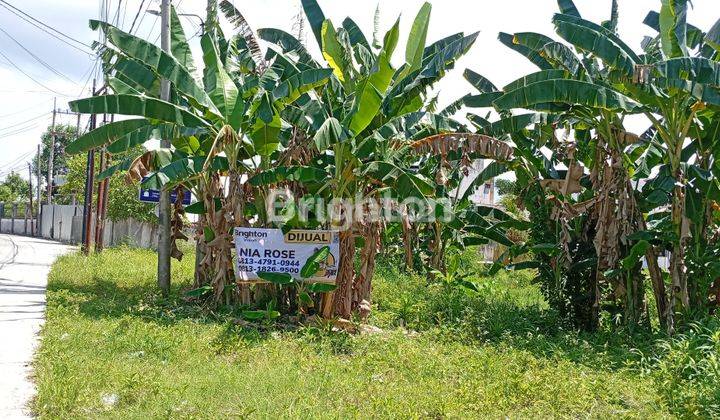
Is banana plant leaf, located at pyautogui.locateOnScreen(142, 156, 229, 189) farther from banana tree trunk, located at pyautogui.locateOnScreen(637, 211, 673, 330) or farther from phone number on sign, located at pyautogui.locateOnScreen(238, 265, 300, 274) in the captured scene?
banana tree trunk, located at pyautogui.locateOnScreen(637, 211, 673, 330)

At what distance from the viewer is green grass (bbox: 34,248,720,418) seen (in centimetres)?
580

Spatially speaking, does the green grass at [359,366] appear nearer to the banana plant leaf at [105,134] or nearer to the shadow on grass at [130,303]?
the shadow on grass at [130,303]

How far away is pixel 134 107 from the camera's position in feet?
31.4

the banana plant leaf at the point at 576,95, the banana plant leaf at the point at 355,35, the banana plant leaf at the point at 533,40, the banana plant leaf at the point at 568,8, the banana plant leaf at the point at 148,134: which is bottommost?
the banana plant leaf at the point at 148,134

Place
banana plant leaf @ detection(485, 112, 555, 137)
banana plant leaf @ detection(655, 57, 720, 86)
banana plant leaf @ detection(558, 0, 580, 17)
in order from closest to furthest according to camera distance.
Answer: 1. banana plant leaf @ detection(655, 57, 720, 86)
2. banana plant leaf @ detection(558, 0, 580, 17)
3. banana plant leaf @ detection(485, 112, 555, 137)

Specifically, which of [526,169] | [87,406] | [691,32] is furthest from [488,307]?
[87,406]

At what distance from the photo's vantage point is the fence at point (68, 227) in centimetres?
2605

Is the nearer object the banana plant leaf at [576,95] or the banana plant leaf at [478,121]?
the banana plant leaf at [576,95]

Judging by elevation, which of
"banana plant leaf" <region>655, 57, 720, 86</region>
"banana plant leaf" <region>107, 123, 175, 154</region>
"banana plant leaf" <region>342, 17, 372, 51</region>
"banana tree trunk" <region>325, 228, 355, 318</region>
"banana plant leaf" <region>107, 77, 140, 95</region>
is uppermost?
"banana plant leaf" <region>342, 17, 372, 51</region>

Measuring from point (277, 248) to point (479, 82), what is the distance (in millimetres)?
4646

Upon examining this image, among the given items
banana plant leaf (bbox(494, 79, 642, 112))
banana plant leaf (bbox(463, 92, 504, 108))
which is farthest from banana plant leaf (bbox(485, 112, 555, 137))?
banana plant leaf (bbox(494, 79, 642, 112))

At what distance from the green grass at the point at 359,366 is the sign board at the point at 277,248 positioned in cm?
95

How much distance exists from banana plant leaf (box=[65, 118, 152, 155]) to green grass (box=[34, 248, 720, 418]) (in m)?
2.55

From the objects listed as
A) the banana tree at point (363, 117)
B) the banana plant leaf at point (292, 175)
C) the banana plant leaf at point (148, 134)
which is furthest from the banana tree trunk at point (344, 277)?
the banana plant leaf at point (148, 134)
